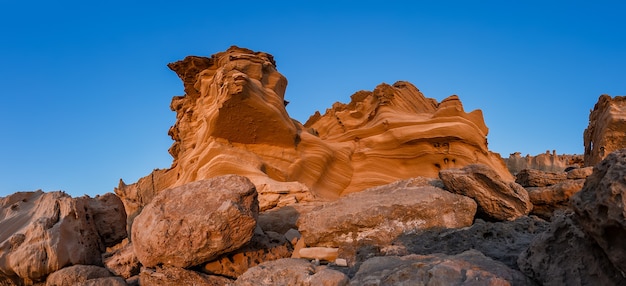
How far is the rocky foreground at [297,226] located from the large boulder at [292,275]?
14 mm

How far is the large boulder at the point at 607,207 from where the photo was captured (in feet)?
8.85

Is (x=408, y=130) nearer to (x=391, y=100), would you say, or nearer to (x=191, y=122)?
(x=391, y=100)

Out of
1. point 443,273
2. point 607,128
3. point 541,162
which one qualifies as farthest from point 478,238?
point 541,162

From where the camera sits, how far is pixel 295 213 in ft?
29.4

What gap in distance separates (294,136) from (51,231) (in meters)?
8.39

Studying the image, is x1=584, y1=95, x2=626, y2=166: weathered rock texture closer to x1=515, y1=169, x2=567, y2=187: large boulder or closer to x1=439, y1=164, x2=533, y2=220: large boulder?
x1=515, y1=169, x2=567, y2=187: large boulder

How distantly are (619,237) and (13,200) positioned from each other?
8.47 metres

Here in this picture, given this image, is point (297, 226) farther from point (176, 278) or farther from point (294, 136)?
point (294, 136)

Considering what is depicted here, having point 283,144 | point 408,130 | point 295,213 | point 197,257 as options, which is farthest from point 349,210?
point 408,130

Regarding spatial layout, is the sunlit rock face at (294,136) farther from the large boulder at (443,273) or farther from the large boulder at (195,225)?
the large boulder at (443,273)

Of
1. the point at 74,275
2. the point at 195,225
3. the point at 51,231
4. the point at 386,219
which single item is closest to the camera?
the point at 195,225

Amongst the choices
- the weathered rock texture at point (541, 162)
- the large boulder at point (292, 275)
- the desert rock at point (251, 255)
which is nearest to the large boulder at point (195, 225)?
the desert rock at point (251, 255)

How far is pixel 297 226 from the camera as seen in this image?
6.58 meters

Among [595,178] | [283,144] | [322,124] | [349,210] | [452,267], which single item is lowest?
[452,267]
